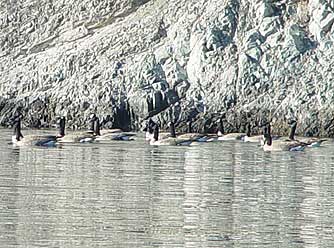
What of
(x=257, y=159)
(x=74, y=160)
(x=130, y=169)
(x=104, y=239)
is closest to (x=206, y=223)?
(x=104, y=239)

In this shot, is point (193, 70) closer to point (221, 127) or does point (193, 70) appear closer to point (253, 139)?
point (221, 127)

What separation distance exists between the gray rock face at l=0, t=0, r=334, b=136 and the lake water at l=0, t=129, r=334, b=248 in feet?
62.1

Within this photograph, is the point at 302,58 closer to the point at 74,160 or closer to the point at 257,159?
the point at 257,159

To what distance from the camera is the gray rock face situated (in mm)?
64000

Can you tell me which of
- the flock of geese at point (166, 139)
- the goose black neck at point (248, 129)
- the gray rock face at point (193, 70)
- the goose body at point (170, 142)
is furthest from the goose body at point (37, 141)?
the gray rock face at point (193, 70)

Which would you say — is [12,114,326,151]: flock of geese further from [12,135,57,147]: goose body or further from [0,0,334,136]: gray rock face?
[0,0,334,136]: gray rock face

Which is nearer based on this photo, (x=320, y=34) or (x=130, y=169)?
(x=130, y=169)

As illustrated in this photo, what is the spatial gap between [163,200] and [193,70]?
3874cm

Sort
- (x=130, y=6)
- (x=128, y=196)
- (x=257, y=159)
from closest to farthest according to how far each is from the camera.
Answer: (x=128, y=196) → (x=257, y=159) → (x=130, y=6)

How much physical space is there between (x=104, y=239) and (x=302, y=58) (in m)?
43.2

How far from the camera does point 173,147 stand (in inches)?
1998

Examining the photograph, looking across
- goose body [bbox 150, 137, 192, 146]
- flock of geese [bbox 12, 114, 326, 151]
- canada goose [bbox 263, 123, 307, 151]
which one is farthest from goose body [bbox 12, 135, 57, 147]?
canada goose [bbox 263, 123, 307, 151]

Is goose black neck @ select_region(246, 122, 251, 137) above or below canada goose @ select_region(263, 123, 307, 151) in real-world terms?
above

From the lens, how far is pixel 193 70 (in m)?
67.4
